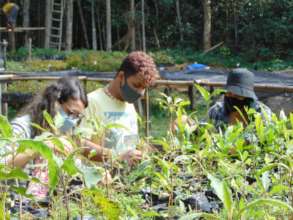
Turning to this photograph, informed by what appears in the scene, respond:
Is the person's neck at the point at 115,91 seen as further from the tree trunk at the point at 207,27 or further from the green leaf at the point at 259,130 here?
the tree trunk at the point at 207,27

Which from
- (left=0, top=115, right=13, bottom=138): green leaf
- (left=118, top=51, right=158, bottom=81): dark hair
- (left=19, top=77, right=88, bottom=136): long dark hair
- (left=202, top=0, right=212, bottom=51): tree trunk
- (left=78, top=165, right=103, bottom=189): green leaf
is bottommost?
(left=202, top=0, right=212, bottom=51): tree trunk

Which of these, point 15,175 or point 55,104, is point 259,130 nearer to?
point 15,175

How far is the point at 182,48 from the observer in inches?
739

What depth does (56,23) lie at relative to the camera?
68.0 ft

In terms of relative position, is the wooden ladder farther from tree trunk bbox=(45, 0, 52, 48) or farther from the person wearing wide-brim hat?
the person wearing wide-brim hat

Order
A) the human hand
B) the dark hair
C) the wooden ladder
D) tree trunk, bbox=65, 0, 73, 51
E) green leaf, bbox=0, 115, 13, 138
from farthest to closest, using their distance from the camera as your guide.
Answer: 1. the wooden ladder
2. tree trunk, bbox=65, 0, 73, 51
3. the dark hair
4. the human hand
5. green leaf, bbox=0, 115, 13, 138

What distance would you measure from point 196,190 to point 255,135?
0.27 metres

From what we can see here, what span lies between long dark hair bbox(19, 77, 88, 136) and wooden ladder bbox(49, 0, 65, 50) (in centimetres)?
1720

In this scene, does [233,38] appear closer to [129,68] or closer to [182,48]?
[182,48]

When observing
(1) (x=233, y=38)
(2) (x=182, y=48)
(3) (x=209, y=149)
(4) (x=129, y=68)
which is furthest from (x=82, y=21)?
(3) (x=209, y=149)

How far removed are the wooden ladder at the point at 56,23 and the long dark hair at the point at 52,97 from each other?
1720 cm

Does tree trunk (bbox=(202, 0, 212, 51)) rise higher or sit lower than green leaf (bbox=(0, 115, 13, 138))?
lower

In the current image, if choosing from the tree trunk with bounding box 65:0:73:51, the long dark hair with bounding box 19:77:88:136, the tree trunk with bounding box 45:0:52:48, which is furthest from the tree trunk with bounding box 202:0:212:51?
the long dark hair with bounding box 19:77:88:136

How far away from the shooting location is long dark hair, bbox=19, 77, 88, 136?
2.43m
